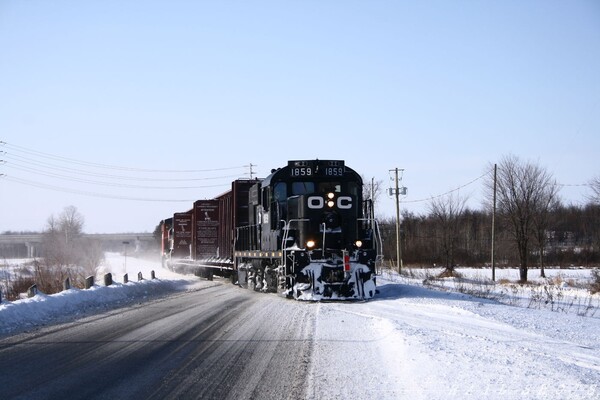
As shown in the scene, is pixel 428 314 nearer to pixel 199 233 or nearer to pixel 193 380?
pixel 193 380

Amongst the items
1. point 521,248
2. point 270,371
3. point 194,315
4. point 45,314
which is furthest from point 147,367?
point 521,248

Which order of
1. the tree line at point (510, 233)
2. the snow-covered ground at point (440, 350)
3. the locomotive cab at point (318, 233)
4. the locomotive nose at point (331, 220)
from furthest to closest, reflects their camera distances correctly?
the tree line at point (510, 233), the locomotive nose at point (331, 220), the locomotive cab at point (318, 233), the snow-covered ground at point (440, 350)

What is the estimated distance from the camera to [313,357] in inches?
353

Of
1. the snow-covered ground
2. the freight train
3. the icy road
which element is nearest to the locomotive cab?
the freight train

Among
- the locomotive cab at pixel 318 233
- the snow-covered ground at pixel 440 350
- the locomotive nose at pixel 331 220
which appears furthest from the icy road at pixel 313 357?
the locomotive nose at pixel 331 220

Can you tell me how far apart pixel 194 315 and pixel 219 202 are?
62.7ft

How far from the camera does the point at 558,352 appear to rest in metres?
9.12

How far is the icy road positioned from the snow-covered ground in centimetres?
2

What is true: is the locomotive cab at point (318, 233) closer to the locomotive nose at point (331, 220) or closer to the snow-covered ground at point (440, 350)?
the locomotive nose at point (331, 220)

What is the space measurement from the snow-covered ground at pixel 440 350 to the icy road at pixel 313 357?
25 mm

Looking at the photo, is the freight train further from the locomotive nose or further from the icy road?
the icy road

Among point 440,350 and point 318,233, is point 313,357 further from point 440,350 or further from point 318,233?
point 318,233

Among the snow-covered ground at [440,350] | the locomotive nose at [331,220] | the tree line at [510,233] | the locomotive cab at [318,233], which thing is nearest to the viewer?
the snow-covered ground at [440,350]

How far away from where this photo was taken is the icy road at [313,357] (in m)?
6.86
